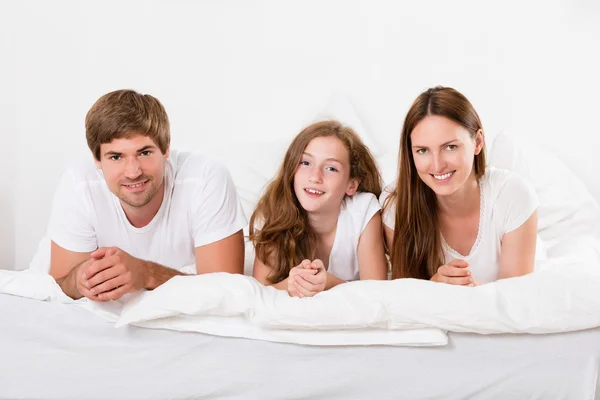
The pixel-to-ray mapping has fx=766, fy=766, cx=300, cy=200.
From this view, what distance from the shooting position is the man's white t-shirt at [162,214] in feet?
6.26

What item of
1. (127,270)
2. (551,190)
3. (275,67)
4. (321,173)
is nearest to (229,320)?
(127,270)

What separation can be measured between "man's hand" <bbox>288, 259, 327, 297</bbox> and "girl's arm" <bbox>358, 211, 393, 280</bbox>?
12.2 inches

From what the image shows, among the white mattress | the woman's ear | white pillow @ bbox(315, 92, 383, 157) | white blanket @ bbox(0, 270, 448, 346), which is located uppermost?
white pillow @ bbox(315, 92, 383, 157)

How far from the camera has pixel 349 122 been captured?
2.83 m

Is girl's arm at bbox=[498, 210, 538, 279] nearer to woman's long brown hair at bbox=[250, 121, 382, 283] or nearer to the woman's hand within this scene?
the woman's hand

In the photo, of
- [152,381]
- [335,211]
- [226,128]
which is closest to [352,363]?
[152,381]

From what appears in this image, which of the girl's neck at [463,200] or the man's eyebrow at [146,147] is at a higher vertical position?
the man's eyebrow at [146,147]

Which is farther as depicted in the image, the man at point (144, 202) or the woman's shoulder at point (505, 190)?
the woman's shoulder at point (505, 190)

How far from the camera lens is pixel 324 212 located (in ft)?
6.61

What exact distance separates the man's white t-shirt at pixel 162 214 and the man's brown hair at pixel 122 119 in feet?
0.47

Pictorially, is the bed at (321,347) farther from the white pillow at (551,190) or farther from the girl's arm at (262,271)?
the white pillow at (551,190)

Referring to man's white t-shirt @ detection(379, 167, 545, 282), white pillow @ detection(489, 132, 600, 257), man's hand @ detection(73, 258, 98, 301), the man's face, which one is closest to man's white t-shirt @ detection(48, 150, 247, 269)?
the man's face

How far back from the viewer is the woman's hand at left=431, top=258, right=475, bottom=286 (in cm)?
168

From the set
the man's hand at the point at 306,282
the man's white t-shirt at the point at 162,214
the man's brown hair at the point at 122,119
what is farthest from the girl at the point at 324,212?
the man's brown hair at the point at 122,119
